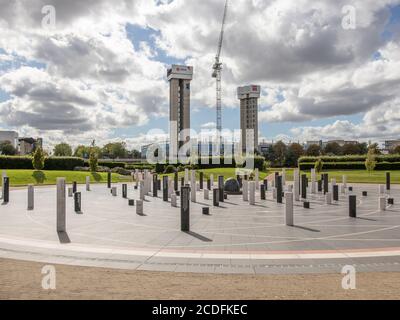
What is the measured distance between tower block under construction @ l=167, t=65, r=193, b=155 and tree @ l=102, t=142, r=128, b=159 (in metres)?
29.5

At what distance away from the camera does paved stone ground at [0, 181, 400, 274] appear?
29.4 ft

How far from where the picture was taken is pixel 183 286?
7133mm

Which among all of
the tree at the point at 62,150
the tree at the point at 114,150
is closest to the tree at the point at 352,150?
the tree at the point at 114,150

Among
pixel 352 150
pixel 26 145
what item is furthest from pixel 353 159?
pixel 26 145

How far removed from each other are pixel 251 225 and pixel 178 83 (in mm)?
174221

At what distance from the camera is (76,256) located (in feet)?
31.8

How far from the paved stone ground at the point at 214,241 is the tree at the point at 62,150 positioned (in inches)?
5429

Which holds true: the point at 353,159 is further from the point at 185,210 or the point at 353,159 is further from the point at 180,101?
the point at 180,101

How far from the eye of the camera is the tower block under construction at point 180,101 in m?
181

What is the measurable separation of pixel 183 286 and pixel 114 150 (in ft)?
497

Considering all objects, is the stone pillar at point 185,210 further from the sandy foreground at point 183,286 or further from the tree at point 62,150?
the tree at point 62,150
